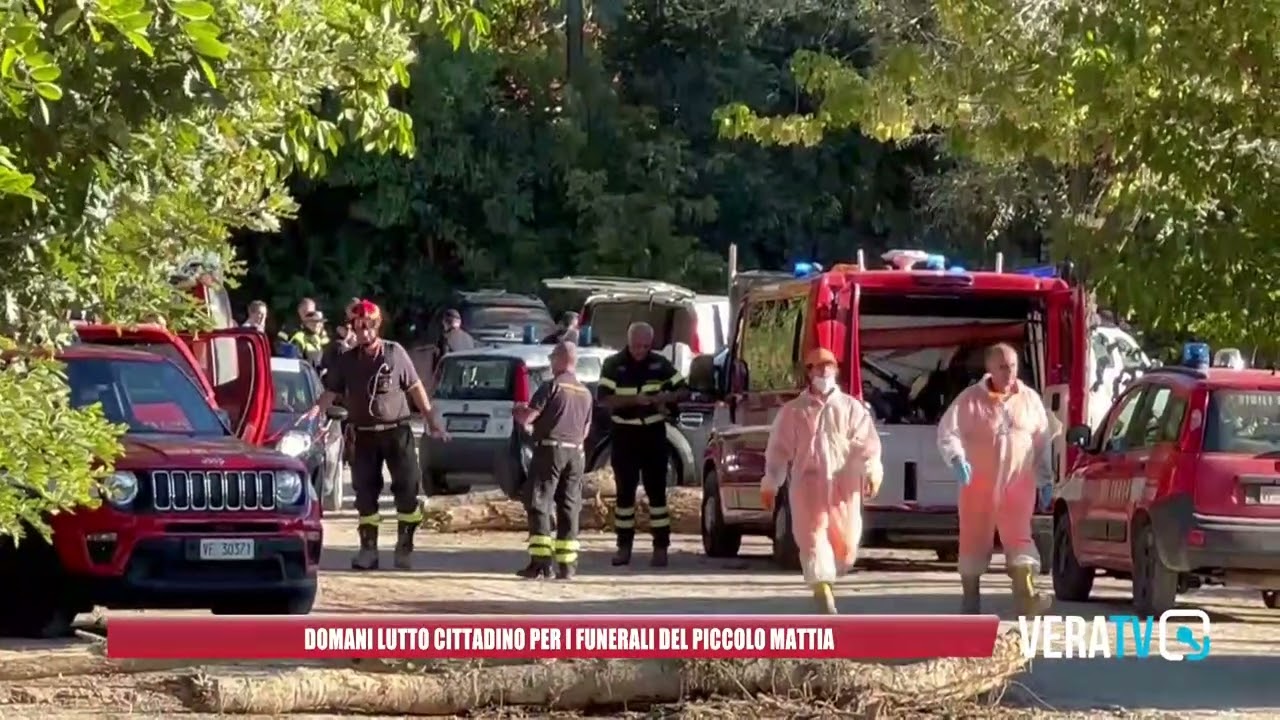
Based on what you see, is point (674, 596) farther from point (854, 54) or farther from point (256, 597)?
point (854, 54)

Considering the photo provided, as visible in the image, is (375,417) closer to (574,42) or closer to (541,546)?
(541,546)

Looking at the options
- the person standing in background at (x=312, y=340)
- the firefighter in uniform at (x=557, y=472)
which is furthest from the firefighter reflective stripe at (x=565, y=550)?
the person standing in background at (x=312, y=340)

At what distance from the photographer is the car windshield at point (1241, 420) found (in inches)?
603

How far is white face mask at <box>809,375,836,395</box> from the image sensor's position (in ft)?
47.8

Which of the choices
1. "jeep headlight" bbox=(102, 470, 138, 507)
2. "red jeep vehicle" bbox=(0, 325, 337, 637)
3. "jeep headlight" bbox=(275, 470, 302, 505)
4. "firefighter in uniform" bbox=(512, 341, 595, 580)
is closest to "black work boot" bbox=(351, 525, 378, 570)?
"firefighter in uniform" bbox=(512, 341, 595, 580)

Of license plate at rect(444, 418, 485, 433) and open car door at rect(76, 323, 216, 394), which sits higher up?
open car door at rect(76, 323, 216, 394)

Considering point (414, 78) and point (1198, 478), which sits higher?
point (414, 78)

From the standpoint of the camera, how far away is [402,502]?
62.3 feet

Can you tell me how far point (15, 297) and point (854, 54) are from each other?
94.7 feet

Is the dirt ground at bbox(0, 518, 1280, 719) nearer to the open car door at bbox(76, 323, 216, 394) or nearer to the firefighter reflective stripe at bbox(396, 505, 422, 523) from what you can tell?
the firefighter reflective stripe at bbox(396, 505, 422, 523)

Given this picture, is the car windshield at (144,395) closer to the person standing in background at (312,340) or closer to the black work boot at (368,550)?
the black work boot at (368,550)

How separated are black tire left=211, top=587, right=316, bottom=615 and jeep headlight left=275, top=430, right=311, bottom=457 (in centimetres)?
662

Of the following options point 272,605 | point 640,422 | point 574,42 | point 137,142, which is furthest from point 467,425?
point 137,142

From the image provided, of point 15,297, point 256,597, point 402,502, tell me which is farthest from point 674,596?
point 15,297
